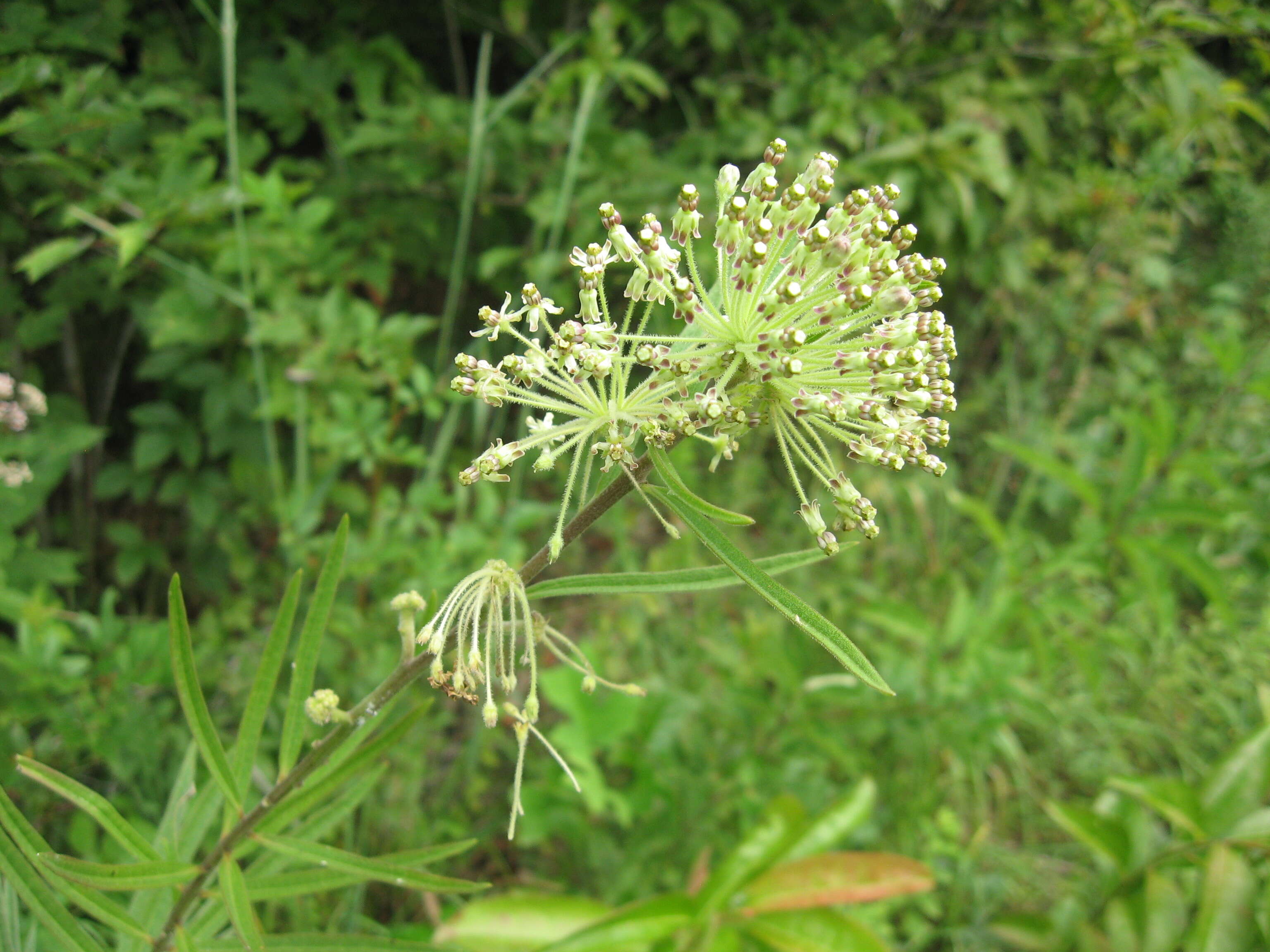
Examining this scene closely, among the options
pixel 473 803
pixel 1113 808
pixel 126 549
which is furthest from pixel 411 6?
pixel 1113 808

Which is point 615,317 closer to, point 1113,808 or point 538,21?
point 538,21

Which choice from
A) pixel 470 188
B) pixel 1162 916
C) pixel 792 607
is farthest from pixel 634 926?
pixel 470 188

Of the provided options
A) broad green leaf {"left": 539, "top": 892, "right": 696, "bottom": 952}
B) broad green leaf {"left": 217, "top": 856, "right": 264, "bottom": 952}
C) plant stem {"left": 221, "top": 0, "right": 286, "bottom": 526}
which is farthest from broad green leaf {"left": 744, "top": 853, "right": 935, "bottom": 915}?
plant stem {"left": 221, "top": 0, "right": 286, "bottom": 526}

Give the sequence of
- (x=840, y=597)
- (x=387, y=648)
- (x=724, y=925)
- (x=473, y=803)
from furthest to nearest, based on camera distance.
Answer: (x=840, y=597) → (x=473, y=803) → (x=387, y=648) → (x=724, y=925)

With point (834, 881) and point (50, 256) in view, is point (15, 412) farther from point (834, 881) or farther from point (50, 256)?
point (834, 881)

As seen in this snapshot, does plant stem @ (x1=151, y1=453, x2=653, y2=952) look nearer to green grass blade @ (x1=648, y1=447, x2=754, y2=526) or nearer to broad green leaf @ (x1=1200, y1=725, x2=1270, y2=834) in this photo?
green grass blade @ (x1=648, y1=447, x2=754, y2=526)

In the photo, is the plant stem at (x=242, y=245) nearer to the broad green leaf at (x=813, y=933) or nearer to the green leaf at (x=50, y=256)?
the green leaf at (x=50, y=256)
